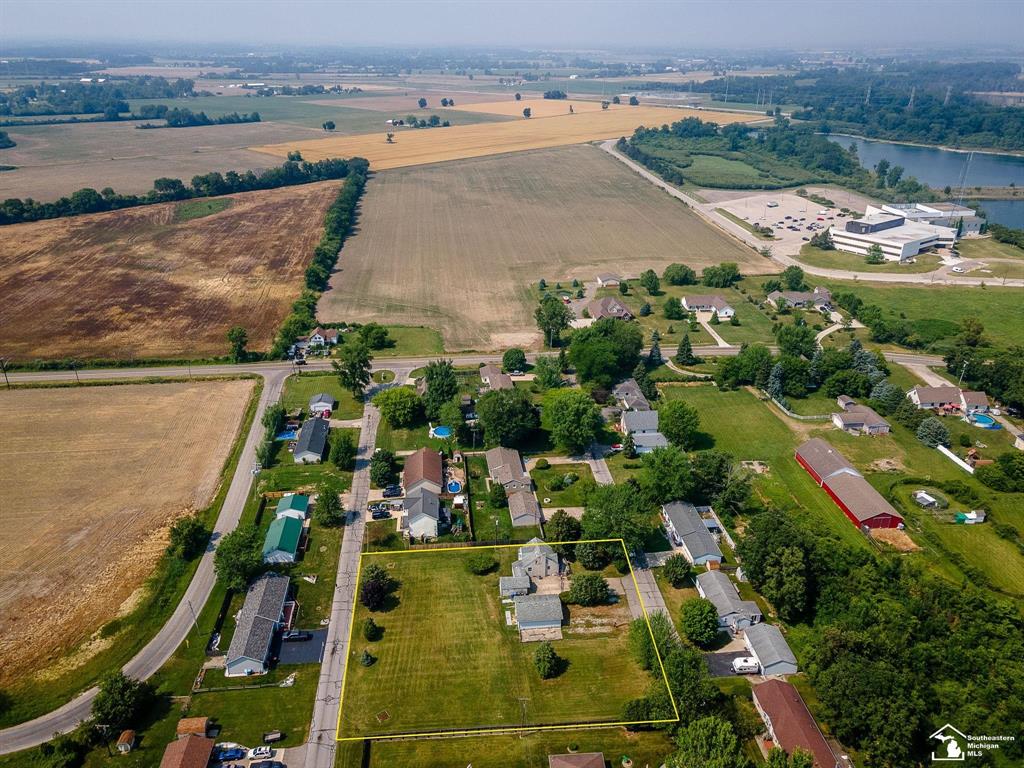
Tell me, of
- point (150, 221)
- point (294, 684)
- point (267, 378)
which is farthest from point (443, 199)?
point (294, 684)

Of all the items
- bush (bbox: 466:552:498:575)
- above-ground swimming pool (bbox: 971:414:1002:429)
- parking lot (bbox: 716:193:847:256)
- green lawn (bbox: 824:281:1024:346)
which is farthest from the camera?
parking lot (bbox: 716:193:847:256)

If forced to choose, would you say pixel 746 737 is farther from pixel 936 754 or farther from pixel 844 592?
pixel 844 592

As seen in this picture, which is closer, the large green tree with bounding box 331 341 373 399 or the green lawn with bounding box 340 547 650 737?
the green lawn with bounding box 340 547 650 737

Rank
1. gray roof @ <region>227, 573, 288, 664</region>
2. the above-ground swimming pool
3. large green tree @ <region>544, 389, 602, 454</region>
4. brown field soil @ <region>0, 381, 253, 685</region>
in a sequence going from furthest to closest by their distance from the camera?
the above-ground swimming pool < large green tree @ <region>544, 389, 602, 454</region> < brown field soil @ <region>0, 381, 253, 685</region> < gray roof @ <region>227, 573, 288, 664</region>

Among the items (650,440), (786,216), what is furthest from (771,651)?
(786,216)

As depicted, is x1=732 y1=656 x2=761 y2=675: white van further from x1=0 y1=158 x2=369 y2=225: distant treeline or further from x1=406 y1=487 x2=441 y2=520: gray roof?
x1=0 y1=158 x2=369 y2=225: distant treeline

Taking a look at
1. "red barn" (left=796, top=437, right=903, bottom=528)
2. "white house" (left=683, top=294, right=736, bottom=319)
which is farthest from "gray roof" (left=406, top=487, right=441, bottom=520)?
"white house" (left=683, top=294, right=736, bottom=319)

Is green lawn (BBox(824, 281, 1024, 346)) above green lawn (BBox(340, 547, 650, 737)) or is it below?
above
